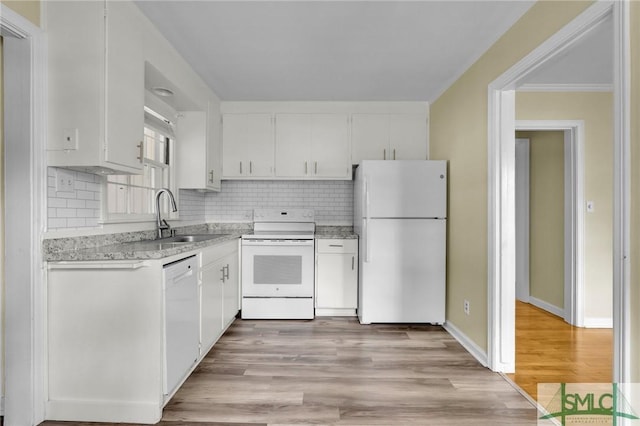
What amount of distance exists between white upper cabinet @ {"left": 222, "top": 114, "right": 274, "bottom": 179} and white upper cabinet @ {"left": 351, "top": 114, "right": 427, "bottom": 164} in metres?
1.01

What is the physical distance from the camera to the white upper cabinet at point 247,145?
13.2 feet

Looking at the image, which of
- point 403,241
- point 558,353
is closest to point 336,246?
point 403,241

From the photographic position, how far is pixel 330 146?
13.2ft

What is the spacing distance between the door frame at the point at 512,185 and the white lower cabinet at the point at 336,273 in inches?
57.9

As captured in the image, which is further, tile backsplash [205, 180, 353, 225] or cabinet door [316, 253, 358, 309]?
tile backsplash [205, 180, 353, 225]

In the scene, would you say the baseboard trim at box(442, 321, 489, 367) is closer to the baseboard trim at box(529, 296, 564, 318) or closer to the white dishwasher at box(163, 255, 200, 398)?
the baseboard trim at box(529, 296, 564, 318)

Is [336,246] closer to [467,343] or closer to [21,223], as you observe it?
[467,343]

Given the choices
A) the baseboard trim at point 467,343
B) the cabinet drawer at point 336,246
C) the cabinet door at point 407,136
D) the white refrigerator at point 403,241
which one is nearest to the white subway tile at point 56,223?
the cabinet drawer at point 336,246

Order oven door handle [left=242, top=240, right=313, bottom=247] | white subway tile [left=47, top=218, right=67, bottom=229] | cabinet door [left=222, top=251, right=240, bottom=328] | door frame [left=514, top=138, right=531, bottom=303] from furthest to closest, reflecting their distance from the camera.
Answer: door frame [left=514, top=138, right=531, bottom=303]
oven door handle [left=242, top=240, right=313, bottom=247]
cabinet door [left=222, top=251, right=240, bottom=328]
white subway tile [left=47, top=218, right=67, bottom=229]

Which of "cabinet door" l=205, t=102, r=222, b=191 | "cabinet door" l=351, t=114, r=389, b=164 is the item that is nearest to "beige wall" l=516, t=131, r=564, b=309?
"cabinet door" l=351, t=114, r=389, b=164

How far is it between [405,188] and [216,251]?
1879 mm

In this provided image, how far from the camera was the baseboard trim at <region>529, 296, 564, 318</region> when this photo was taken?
385 cm

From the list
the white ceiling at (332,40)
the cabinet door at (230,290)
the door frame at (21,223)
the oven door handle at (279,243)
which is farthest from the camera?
the oven door handle at (279,243)

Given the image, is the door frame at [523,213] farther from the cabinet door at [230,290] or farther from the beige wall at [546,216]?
the cabinet door at [230,290]
